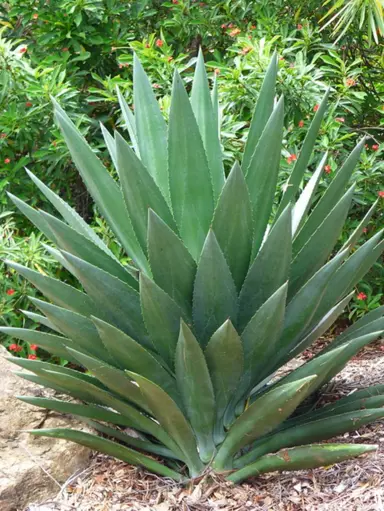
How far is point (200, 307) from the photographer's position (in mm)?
2096

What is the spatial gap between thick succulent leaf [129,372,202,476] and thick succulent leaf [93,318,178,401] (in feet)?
0.27

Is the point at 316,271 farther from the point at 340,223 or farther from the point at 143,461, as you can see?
the point at 143,461

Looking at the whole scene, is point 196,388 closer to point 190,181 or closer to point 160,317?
point 160,317

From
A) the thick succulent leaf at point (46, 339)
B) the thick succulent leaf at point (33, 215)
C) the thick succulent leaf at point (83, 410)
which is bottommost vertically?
the thick succulent leaf at point (83, 410)

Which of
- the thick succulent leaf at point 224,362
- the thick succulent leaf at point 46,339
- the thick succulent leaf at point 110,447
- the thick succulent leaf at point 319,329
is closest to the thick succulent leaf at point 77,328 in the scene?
the thick succulent leaf at point 46,339

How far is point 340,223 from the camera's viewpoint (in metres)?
2.22

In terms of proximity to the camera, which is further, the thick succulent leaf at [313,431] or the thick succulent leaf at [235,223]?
the thick succulent leaf at [313,431]

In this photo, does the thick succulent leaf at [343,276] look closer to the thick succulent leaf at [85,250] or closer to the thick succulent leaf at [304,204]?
the thick succulent leaf at [304,204]

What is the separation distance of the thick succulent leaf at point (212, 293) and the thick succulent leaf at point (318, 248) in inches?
9.9

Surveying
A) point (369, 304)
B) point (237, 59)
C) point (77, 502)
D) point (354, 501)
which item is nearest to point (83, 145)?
point (77, 502)

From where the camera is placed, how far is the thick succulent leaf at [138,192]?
6.92ft

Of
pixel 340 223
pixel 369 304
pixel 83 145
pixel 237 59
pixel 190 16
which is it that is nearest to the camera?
pixel 340 223

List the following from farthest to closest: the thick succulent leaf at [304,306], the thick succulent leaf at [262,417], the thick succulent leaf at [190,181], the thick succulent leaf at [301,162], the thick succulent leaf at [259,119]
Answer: the thick succulent leaf at [259,119], the thick succulent leaf at [301,162], the thick succulent leaf at [190,181], the thick succulent leaf at [304,306], the thick succulent leaf at [262,417]

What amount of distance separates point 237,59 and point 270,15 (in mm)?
768
